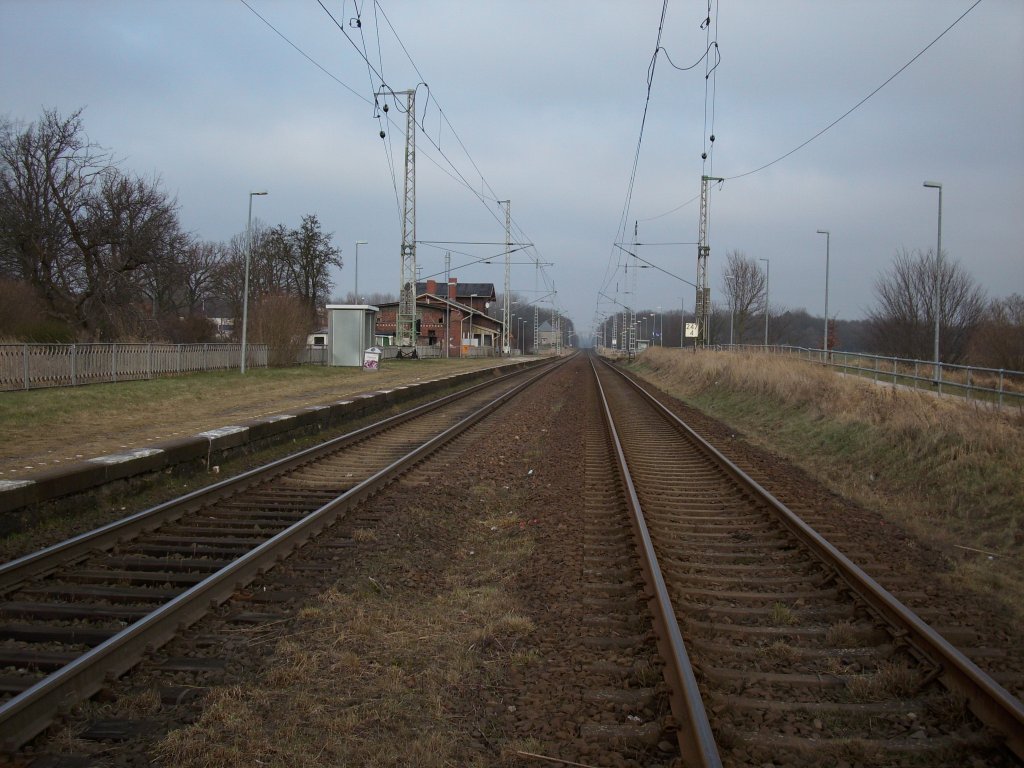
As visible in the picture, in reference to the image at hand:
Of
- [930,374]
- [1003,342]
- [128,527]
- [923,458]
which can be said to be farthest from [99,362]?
[1003,342]

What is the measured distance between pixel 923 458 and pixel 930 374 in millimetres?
17375

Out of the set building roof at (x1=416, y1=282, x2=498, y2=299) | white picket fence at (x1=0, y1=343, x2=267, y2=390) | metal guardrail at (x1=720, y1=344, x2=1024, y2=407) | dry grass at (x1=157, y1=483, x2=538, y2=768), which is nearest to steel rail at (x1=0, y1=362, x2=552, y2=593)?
dry grass at (x1=157, y1=483, x2=538, y2=768)

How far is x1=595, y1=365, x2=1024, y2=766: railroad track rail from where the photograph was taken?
3.48 meters

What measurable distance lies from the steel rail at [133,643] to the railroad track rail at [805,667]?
9.95 feet

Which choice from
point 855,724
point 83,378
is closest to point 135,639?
point 855,724

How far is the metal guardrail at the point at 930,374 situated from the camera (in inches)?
548

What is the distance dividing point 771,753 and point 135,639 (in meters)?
3.53

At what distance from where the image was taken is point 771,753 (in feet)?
11.3

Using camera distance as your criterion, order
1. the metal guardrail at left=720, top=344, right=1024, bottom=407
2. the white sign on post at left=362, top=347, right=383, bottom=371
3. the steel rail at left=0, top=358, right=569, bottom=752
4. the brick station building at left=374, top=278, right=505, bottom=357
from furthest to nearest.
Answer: the brick station building at left=374, top=278, right=505, bottom=357 → the white sign on post at left=362, top=347, right=383, bottom=371 → the metal guardrail at left=720, top=344, right=1024, bottom=407 → the steel rail at left=0, top=358, right=569, bottom=752

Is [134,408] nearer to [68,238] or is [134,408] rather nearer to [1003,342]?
[68,238]

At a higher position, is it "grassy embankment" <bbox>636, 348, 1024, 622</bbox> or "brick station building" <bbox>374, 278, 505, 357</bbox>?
"brick station building" <bbox>374, 278, 505, 357</bbox>

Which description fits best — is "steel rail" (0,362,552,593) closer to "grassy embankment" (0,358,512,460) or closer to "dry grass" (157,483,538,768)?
"dry grass" (157,483,538,768)

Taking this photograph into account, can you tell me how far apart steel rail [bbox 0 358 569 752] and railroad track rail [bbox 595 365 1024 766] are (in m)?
3.03

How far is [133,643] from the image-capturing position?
170 inches
